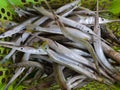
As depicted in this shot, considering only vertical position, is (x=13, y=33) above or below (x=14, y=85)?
above

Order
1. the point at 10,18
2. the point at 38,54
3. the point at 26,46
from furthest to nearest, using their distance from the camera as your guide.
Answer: the point at 10,18 < the point at 38,54 < the point at 26,46

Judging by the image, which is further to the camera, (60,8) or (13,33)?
(60,8)

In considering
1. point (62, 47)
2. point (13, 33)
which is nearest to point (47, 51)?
point (62, 47)

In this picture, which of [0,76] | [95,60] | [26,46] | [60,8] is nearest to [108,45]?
[95,60]

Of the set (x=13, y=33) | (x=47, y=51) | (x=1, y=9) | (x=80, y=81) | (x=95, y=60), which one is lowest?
(x=80, y=81)

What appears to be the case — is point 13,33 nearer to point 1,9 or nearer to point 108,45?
point 1,9

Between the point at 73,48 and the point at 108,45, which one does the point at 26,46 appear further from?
the point at 108,45

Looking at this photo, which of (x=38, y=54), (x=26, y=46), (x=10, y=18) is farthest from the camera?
(x=10, y=18)
